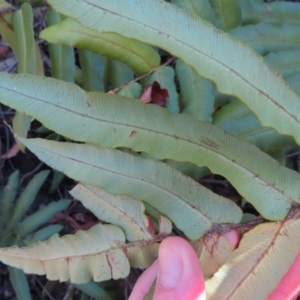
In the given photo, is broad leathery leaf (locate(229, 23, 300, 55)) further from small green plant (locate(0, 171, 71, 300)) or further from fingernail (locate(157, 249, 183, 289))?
small green plant (locate(0, 171, 71, 300))

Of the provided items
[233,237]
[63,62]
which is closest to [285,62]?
[233,237]

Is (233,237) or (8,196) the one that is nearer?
(233,237)

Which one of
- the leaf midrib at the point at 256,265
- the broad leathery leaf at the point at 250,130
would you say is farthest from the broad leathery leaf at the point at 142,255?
the broad leathery leaf at the point at 250,130

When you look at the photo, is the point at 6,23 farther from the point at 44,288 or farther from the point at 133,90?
the point at 44,288

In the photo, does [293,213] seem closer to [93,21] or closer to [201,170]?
[201,170]

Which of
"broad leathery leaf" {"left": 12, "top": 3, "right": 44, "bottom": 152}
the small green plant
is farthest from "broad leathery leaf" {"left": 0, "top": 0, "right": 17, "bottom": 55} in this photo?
the small green plant

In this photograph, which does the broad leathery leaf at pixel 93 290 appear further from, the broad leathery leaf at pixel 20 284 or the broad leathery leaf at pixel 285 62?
the broad leathery leaf at pixel 285 62

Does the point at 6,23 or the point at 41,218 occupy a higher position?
the point at 6,23

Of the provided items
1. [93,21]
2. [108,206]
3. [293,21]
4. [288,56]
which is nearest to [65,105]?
[93,21]
